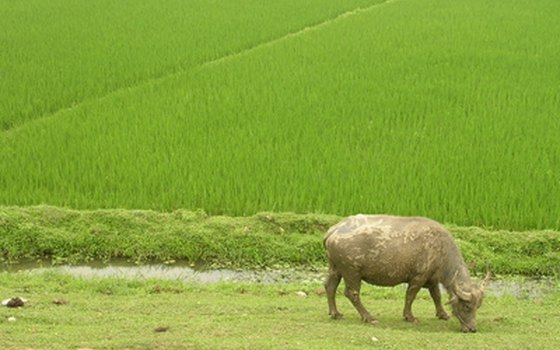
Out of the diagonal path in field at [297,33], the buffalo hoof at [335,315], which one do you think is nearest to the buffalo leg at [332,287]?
the buffalo hoof at [335,315]

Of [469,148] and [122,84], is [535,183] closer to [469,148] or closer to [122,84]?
[469,148]

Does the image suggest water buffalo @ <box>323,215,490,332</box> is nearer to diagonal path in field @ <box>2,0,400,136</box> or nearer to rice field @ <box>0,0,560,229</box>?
rice field @ <box>0,0,560,229</box>

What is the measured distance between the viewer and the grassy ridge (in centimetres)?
630

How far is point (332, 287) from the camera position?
4.50m

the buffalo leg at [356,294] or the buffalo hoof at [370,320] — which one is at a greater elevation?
the buffalo leg at [356,294]

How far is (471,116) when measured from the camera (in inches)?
372

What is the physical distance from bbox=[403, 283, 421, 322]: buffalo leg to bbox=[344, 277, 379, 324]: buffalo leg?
0.19 metres

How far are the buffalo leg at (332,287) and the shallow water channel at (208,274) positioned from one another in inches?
53.9

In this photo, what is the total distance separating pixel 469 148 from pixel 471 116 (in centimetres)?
118

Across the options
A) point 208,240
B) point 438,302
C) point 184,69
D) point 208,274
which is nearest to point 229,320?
point 438,302

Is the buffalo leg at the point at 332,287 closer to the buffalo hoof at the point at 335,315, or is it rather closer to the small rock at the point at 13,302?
the buffalo hoof at the point at 335,315

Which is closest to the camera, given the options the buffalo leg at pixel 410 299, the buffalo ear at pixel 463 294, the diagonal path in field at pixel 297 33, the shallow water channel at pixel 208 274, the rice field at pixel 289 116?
the buffalo ear at pixel 463 294

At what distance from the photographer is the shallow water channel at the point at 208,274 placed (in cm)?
590

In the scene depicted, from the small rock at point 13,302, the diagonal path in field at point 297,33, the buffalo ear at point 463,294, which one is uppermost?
the diagonal path in field at point 297,33
